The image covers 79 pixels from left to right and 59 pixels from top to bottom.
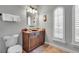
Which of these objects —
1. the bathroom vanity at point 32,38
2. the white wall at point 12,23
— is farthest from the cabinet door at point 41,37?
the white wall at point 12,23

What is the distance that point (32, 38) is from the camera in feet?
4.42

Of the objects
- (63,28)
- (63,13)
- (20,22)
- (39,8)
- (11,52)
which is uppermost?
(39,8)

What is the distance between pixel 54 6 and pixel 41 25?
0.41 metres

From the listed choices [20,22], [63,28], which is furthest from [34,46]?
[63,28]

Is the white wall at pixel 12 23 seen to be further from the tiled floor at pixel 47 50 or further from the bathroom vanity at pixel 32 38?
the tiled floor at pixel 47 50

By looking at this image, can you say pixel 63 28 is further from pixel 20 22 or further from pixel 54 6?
pixel 20 22

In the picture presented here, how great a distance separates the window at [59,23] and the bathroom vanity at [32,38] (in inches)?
9.9

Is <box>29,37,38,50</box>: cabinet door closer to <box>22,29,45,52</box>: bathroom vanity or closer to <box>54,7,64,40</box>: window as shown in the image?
<box>22,29,45,52</box>: bathroom vanity

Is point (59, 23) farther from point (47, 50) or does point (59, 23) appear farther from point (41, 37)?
point (47, 50)

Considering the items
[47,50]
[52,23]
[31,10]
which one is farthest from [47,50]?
[31,10]

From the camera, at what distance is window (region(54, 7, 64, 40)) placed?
4.21ft

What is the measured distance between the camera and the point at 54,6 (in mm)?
1283

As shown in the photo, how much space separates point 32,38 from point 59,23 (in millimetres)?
558

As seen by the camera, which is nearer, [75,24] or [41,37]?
[75,24]
